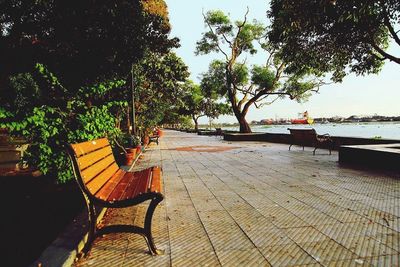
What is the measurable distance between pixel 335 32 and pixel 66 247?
11.4m

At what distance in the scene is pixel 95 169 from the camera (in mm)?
3322

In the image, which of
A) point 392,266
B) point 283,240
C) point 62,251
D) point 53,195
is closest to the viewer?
point 392,266

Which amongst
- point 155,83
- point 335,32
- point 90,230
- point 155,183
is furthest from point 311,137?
point 155,83

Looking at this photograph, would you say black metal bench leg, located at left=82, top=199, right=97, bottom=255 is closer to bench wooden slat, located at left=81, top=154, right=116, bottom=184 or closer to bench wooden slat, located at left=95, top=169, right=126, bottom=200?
bench wooden slat, located at left=95, top=169, right=126, bottom=200

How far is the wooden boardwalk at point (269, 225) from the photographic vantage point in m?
2.79

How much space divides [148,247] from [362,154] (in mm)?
7409

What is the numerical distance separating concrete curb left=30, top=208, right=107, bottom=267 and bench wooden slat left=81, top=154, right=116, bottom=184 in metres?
0.68

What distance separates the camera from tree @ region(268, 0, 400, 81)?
851 cm

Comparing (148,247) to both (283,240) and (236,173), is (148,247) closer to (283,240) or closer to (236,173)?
(283,240)

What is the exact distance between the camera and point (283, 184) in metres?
6.08

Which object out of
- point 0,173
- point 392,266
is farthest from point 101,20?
point 392,266

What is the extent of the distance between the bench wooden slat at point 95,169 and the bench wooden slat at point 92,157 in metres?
0.05

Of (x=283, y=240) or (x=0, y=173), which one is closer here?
(x=283, y=240)

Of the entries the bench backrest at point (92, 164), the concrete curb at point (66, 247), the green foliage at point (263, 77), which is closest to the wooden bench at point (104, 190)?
the bench backrest at point (92, 164)
